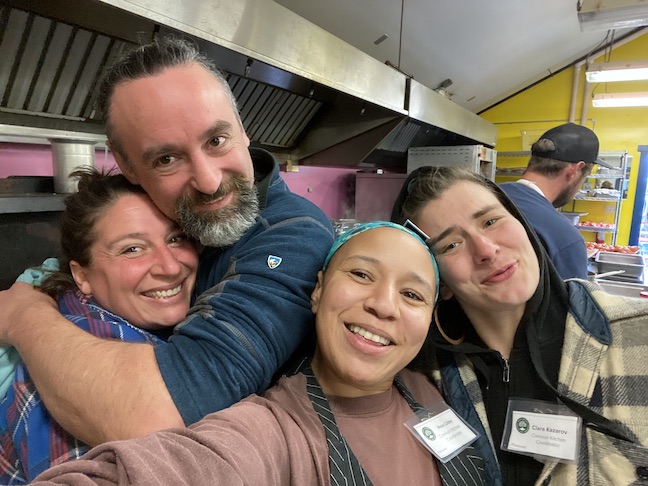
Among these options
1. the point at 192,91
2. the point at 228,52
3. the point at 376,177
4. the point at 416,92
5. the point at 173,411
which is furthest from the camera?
the point at 376,177

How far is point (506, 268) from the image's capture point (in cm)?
111

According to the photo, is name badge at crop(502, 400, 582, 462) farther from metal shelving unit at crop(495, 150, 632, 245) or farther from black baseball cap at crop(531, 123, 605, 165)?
metal shelving unit at crop(495, 150, 632, 245)

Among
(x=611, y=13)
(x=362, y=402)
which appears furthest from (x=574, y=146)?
(x=362, y=402)

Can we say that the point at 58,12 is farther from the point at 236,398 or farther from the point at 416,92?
the point at 416,92

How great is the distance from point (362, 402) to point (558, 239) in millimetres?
1645

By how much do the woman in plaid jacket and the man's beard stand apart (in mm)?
537

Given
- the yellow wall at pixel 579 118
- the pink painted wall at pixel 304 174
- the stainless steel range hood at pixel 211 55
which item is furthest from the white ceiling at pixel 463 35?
the pink painted wall at pixel 304 174

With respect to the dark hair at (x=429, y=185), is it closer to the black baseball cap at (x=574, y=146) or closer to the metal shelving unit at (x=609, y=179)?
the black baseball cap at (x=574, y=146)

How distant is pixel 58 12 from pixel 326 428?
5.16 ft

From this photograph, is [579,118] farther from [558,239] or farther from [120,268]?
[120,268]

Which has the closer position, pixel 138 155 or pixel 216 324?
pixel 216 324

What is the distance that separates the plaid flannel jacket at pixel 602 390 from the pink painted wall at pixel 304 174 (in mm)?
2075

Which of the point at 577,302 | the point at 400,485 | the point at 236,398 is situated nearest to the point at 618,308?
the point at 577,302

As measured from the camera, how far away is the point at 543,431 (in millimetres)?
1053
